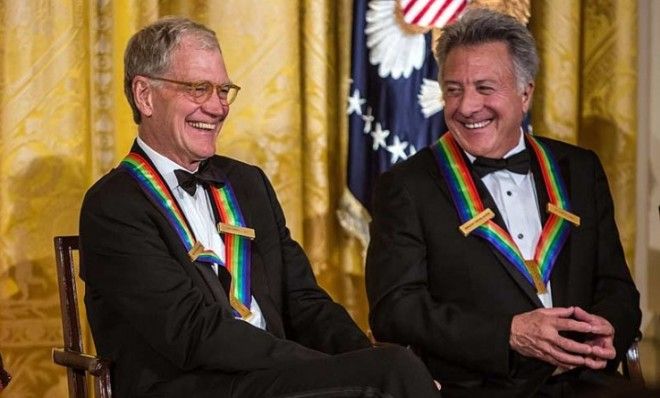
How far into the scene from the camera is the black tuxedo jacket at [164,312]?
278cm

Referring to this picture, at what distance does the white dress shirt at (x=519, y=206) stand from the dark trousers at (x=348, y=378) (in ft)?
2.65

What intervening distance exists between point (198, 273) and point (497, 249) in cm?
88

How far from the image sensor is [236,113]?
168 inches

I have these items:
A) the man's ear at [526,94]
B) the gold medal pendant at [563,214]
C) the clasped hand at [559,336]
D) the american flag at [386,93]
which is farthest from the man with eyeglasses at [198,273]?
the american flag at [386,93]

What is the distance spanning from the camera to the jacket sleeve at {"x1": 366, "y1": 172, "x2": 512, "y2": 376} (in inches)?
123

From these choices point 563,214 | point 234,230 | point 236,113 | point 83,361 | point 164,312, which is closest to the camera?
point 164,312

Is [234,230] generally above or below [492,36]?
below

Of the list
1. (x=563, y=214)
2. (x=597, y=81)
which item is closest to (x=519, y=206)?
(x=563, y=214)

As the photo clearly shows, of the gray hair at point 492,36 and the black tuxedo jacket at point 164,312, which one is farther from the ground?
the gray hair at point 492,36

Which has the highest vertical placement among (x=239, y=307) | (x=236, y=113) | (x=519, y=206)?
(x=236, y=113)

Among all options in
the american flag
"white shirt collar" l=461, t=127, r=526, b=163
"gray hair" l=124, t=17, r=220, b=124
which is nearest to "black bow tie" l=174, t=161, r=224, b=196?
"gray hair" l=124, t=17, r=220, b=124

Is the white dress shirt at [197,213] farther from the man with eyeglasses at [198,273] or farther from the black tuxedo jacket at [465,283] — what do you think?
the black tuxedo jacket at [465,283]

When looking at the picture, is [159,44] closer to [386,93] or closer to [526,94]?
[526,94]

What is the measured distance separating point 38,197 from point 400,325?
1508mm
